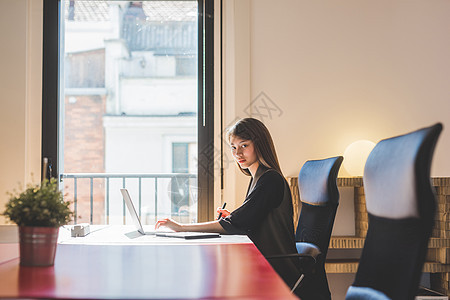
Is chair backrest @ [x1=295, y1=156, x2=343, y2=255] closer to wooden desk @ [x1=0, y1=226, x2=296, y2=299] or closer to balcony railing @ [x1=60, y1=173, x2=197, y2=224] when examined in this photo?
wooden desk @ [x1=0, y1=226, x2=296, y2=299]

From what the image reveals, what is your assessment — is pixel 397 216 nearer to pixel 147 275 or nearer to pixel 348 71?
pixel 147 275

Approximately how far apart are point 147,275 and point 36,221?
0.36 meters

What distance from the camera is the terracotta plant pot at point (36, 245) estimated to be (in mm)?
1333

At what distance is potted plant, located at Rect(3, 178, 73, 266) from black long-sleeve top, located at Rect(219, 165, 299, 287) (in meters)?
0.94

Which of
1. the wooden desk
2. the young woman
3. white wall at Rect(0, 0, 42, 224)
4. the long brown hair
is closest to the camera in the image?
the wooden desk

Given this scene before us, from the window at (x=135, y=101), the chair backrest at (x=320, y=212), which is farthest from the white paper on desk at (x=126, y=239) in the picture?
the window at (x=135, y=101)

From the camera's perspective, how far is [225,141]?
322cm

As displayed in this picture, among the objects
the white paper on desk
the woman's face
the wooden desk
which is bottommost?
the white paper on desk

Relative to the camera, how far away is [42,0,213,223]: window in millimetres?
3350

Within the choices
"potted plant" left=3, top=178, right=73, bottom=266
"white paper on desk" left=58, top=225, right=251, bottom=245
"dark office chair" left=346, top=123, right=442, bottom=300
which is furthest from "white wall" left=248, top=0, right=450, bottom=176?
"potted plant" left=3, top=178, right=73, bottom=266

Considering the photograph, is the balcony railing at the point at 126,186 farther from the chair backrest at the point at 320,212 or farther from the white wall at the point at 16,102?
the chair backrest at the point at 320,212

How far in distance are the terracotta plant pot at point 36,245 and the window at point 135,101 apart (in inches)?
77.5

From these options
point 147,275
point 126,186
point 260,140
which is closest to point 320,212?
point 260,140

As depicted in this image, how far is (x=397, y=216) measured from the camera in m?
1.20
